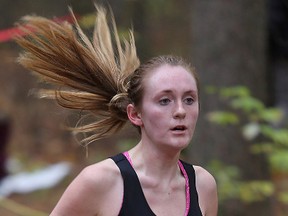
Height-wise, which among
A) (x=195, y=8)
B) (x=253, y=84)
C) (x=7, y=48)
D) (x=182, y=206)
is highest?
(x=7, y=48)

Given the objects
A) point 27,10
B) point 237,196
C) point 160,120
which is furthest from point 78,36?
point 27,10

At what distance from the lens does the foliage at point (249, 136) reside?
675 centimetres

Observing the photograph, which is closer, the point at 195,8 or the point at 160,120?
the point at 160,120

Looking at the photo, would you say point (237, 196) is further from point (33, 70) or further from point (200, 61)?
point (33, 70)

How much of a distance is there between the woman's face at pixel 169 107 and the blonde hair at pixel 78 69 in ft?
1.12

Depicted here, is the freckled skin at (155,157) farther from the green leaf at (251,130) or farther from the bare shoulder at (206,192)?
the green leaf at (251,130)

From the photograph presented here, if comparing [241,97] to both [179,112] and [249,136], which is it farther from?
[179,112]

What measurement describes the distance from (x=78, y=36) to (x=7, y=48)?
10656 millimetres

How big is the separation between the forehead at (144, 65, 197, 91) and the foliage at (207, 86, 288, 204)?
8.45 ft

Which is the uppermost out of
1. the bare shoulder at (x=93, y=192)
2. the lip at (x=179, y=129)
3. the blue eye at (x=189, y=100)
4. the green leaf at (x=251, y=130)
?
the green leaf at (x=251, y=130)

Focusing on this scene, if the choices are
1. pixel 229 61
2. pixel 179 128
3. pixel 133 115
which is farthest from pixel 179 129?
pixel 229 61

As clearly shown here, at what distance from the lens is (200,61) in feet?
24.8

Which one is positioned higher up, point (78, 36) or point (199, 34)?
point (199, 34)

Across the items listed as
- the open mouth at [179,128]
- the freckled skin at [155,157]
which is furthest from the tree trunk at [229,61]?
the open mouth at [179,128]
